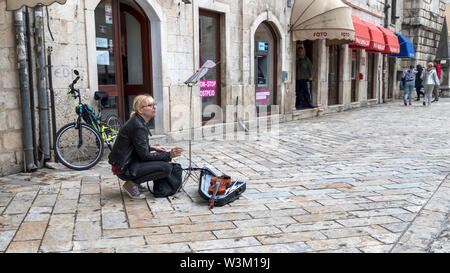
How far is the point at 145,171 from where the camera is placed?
15.0 feet

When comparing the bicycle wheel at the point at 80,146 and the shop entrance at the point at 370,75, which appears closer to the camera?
the bicycle wheel at the point at 80,146

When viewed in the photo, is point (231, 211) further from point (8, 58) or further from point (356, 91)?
point (356, 91)

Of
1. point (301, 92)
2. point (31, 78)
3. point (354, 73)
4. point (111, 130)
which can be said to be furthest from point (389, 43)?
point (31, 78)

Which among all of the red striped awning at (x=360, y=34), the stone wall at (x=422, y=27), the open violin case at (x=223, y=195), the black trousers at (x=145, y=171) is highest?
the stone wall at (x=422, y=27)

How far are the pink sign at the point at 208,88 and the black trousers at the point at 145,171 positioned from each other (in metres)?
5.46

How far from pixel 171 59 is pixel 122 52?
1013mm

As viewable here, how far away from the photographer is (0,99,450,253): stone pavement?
11.3 ft

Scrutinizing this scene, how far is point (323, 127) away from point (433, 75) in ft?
30.8

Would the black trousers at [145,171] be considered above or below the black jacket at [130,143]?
below

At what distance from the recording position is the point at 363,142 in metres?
8.77

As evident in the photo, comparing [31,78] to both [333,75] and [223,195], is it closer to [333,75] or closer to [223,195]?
[223,195]

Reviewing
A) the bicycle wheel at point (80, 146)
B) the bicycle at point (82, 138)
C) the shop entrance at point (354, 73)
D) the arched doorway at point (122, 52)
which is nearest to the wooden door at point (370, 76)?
the shop entrance at point (354, 73)

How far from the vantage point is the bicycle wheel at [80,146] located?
636cm

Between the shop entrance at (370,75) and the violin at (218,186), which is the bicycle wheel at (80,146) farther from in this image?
the shop entrance at (370,75)
